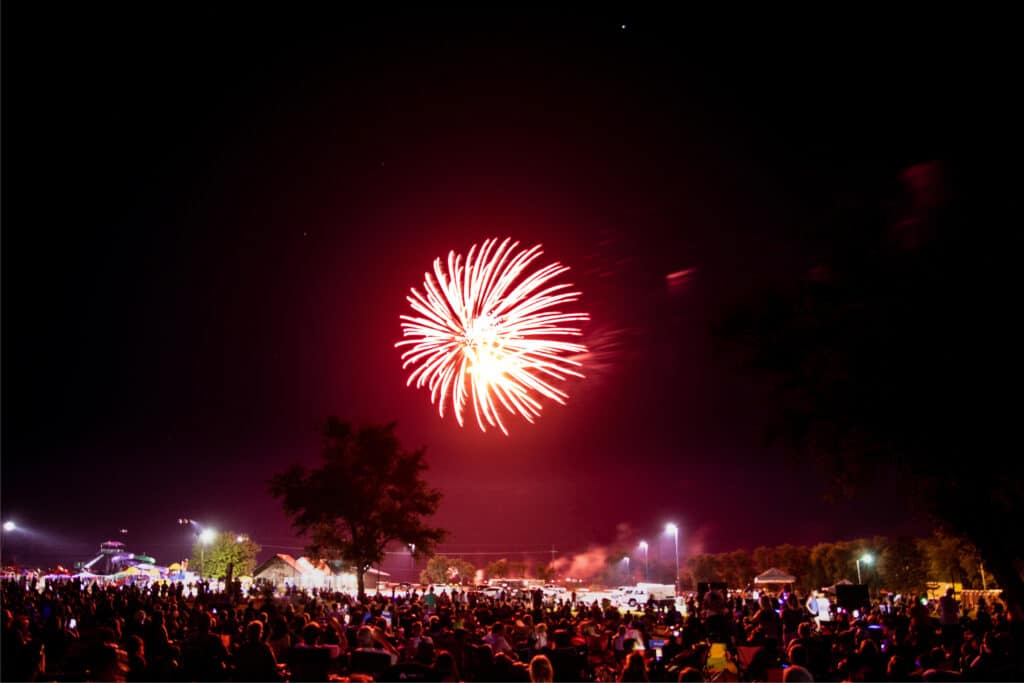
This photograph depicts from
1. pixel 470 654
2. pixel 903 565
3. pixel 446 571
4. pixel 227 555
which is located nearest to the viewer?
pixel 470 654

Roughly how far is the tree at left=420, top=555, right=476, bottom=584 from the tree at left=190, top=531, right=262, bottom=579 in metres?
28.7

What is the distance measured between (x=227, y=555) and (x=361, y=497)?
252ft

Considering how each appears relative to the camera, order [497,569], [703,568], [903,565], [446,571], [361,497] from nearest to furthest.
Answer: [361,497] < [903,565] < [446,571] < [497,569] < [703,568]

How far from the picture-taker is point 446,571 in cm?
12519

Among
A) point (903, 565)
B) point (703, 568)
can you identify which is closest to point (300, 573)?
point (903, 565)

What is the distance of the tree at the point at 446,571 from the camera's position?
11459 centimetres

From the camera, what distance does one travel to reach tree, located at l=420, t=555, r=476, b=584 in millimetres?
114588

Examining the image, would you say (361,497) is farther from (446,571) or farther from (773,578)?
(446,571)

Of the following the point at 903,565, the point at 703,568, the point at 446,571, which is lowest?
the point at 703,568

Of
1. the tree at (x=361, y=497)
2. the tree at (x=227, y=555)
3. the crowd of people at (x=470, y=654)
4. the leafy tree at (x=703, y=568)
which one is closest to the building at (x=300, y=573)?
the tree at (x=361, y=497)

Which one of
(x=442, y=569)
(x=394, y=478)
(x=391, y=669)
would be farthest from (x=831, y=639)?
(x=442, y=569)

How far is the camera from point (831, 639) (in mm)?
18578

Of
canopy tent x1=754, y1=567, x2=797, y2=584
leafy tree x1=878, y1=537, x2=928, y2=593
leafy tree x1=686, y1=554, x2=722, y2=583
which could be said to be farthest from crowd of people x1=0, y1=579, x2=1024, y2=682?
leafy tree x1=686, y1=554, x2=722, y2=583

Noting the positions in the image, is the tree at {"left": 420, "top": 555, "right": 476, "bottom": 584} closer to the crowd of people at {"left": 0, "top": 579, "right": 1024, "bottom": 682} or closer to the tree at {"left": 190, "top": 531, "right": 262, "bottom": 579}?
the tree at {"left": 190, "top": 531, "right": 262, "bottom": 579}
